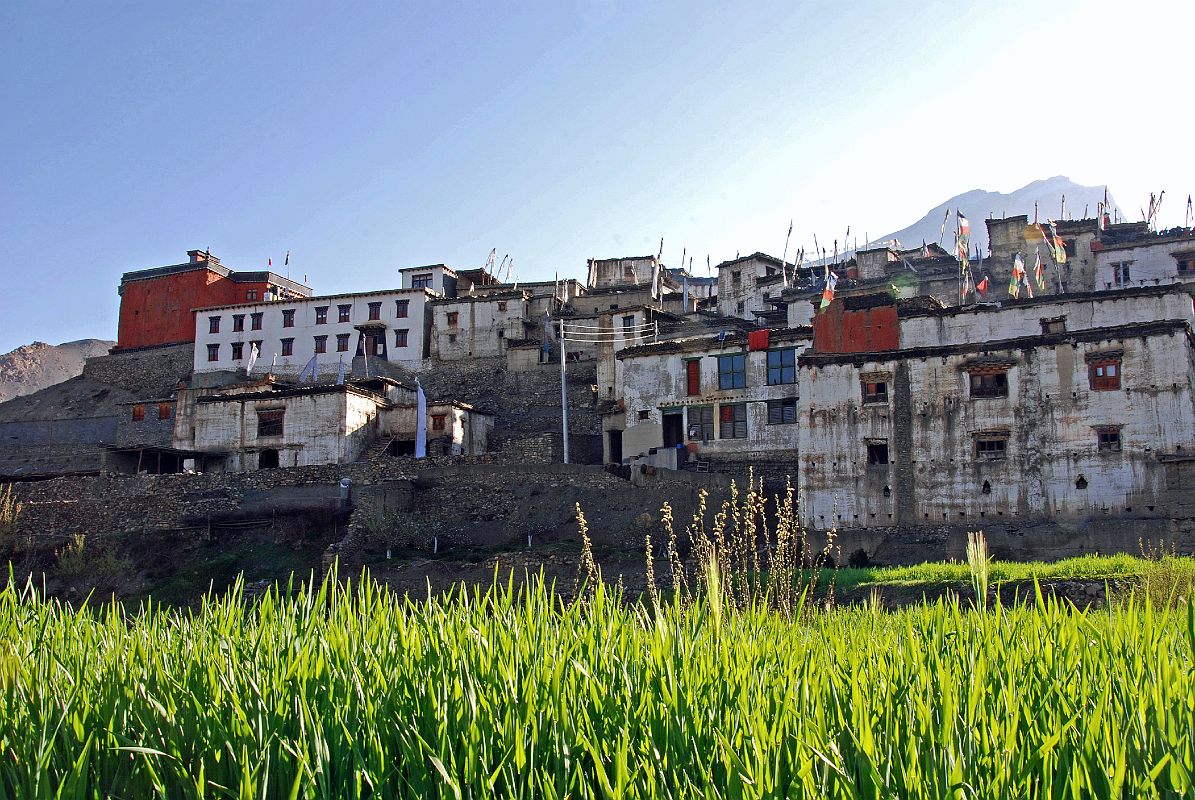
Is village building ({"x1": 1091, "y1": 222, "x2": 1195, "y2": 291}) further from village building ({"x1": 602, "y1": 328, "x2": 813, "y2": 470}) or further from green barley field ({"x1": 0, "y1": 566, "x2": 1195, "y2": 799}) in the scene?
green barley field ({"x1": 0, "y1": 566, "x2": 1195, "y2": 799})

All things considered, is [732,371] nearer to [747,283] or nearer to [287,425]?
[287,425]

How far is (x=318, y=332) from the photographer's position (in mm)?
55125

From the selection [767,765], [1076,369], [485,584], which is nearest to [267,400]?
[485,584]

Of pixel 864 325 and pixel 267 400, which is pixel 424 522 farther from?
pixel 864 325

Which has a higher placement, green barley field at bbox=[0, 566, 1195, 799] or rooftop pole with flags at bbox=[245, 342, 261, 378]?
rooftop pole with flags at bbox=[245, 342, 261, 378]

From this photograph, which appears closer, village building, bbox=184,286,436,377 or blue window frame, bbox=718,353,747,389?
blue window frame, bbox=718,353,747,389

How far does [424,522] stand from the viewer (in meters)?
33.5

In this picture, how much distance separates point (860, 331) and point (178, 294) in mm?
42875

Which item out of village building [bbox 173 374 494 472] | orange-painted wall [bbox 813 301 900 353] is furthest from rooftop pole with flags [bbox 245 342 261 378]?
orange-painted wall [bbox 813 301 900 353]

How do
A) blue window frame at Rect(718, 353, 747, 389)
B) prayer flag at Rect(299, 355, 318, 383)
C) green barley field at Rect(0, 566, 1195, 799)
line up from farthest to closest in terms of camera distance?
1. prayer flag at Rect(299, 355, 318, 383)
2. blue window frame at Rect(718, 353, 747, 389)
3. green barley field at Rect(0, 566, 1195, 799)

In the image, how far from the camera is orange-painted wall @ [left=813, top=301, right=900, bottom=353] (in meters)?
33.0

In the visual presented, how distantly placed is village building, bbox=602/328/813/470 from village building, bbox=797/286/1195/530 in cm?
441

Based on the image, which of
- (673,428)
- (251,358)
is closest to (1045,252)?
(673,428)

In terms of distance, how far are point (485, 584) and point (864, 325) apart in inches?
578
